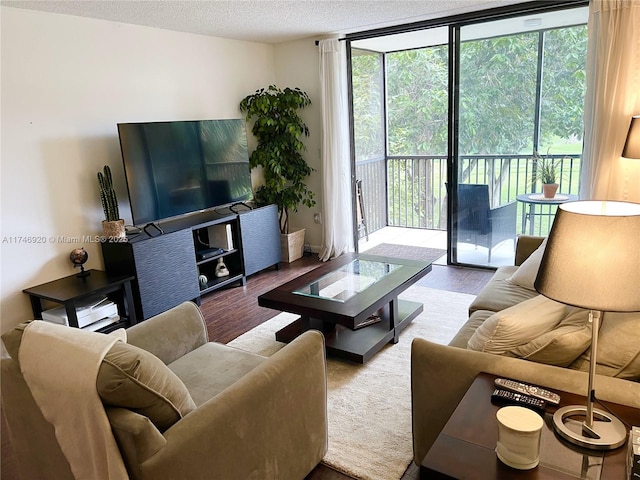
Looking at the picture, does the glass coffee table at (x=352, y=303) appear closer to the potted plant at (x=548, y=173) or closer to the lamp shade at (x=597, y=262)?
the lamp shade at (x=597, y=262)

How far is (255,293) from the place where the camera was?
14.0 ft

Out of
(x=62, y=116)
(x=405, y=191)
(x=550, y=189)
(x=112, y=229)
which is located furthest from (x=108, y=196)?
(x=405, y=191)

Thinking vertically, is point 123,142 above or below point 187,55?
below

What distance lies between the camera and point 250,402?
1553mm

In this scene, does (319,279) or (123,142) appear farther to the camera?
(123,142)

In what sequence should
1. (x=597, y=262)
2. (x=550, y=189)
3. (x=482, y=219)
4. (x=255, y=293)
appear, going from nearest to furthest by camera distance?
(x=597, y=262) → (x=550, y=189) → (x=255, y=293) → (x=482, y=219)

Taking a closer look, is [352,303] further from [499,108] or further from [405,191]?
[405,191]

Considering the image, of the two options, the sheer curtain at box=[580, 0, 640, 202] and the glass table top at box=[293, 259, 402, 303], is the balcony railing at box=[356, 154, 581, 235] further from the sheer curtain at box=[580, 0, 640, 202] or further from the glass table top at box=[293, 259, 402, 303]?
the glass table top at box=[293, 259, 402, 303]

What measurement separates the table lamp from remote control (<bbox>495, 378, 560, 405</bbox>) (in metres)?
0.14

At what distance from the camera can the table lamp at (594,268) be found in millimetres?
1086

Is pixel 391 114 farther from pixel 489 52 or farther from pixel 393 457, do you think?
pixel 393 457

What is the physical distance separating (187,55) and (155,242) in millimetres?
1856

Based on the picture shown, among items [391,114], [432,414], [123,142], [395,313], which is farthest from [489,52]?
[432,414]

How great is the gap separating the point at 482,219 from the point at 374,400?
2.65 meters
